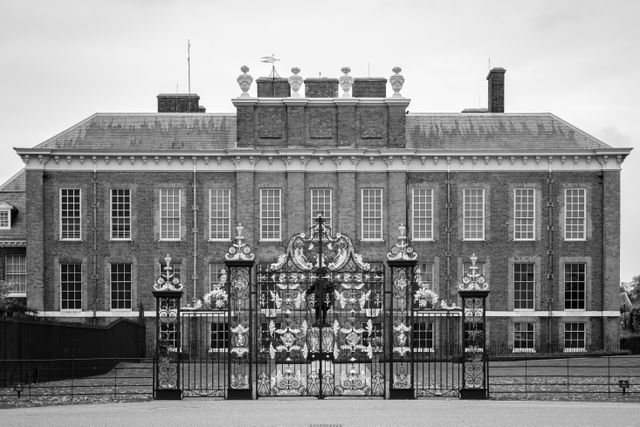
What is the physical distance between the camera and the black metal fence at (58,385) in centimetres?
2567

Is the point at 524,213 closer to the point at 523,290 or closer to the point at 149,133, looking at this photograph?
the point at 523,290

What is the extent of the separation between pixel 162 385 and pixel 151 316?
20.8 m

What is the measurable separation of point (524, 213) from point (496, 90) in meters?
6.53

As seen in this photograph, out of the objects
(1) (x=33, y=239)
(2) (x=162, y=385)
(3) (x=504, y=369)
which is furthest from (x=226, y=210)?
(2) (x=162, y=385)

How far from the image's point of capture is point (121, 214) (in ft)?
152

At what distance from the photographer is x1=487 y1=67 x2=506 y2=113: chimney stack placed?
162 ft

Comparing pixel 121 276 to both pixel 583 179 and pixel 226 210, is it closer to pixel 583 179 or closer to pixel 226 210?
pixel 226 210

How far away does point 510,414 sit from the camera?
21516 mm

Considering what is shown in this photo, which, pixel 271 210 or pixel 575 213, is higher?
pixel 271 210

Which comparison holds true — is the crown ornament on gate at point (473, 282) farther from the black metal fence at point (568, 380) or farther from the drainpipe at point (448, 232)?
the drainpipe at point (448, 232)

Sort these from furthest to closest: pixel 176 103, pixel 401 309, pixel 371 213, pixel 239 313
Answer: pixel 176 103, pixel 371 213, pixel 239 313, pixel 401 309

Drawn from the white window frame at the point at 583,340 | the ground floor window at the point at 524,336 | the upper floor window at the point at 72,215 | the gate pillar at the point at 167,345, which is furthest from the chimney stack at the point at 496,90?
the gate pillar at the point at 167,345

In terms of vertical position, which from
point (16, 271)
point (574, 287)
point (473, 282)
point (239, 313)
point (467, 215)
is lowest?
point (574, 287)

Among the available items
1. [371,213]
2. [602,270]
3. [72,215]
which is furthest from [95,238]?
[602,270]
